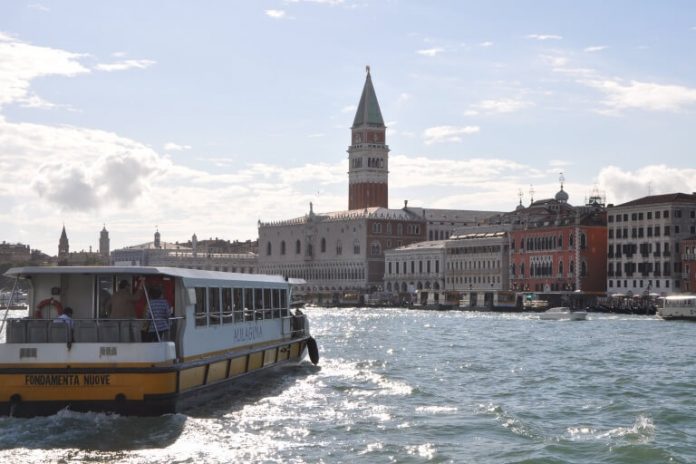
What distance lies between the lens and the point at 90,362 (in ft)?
56.3

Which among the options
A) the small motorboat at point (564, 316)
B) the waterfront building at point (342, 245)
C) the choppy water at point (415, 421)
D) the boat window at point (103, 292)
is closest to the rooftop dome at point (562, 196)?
the waterfront building at point (342, 245)

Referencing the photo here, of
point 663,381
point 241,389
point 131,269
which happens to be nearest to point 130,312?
point 131,269

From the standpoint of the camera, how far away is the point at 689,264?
84188 mm

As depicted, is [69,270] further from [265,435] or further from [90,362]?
[265,435]

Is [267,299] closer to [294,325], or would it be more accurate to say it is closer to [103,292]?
[294,325]

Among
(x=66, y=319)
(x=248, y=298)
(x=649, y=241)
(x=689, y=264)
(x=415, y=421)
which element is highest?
(x=649, y=241)

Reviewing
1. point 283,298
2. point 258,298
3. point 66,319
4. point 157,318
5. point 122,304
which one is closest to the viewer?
point 66,319

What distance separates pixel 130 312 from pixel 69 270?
108 cm

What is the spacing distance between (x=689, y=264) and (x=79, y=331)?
7155 centimetres

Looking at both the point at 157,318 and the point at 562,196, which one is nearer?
the point at 157,318

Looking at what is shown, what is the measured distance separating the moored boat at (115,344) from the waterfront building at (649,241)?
68979 millimetres

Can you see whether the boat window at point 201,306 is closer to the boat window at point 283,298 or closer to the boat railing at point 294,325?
the boat railing at point 294,325

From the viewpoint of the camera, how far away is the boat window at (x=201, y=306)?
19797 millimetres

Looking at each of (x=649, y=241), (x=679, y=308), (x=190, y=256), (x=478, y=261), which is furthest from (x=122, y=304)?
(x=190, y=256)
